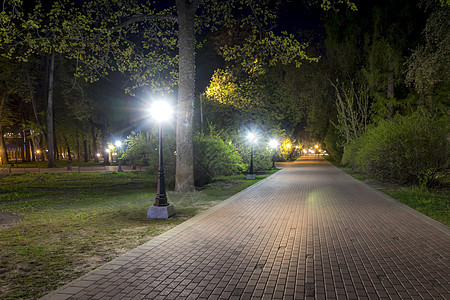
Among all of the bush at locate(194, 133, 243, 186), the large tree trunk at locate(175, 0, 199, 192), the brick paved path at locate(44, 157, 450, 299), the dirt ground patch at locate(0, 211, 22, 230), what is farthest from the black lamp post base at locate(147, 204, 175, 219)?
the bush at locate(194, 133, 243, 186)

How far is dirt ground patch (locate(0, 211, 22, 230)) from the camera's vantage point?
323 inches

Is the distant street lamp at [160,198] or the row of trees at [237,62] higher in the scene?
the row of trees at [237,62]

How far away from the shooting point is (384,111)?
2852 centimetres

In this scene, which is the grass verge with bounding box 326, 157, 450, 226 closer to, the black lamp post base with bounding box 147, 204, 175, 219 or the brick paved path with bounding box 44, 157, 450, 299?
the brick paved path with bounding box 44, 157, 450, 299

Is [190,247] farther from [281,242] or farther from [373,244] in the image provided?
[373,244]

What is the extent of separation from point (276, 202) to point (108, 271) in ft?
25.9

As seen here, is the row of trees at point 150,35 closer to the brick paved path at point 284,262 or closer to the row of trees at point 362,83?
the row of trees at point 362,83

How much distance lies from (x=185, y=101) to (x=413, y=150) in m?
10.7

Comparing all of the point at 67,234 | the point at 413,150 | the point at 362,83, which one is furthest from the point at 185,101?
the point at 362,83

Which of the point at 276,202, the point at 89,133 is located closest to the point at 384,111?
the point at 276,202

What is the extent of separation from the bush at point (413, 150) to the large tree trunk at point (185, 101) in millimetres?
9533

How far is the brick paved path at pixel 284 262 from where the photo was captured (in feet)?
13.6

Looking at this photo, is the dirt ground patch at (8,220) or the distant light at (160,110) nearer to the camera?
the dirt ground patch at (8,220)

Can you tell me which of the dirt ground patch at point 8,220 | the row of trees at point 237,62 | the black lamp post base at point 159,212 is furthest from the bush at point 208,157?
the dirt ground patch at point 8,220
